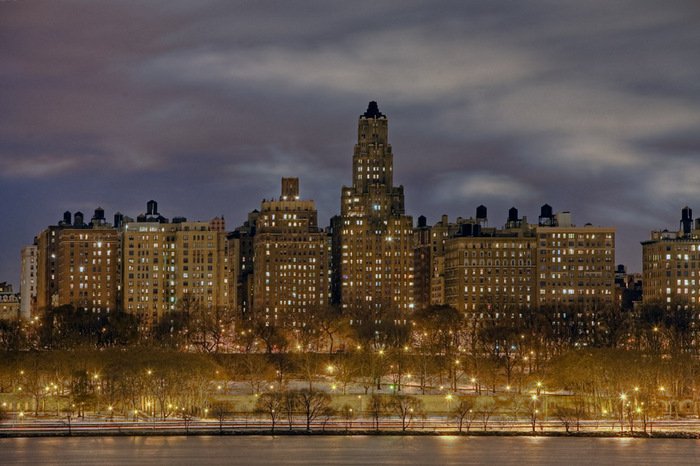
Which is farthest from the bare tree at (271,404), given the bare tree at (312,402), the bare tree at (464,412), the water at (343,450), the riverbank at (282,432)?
the bare tree at (464,412)

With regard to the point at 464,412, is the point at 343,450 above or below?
below

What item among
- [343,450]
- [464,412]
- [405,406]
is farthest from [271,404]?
[464,412]

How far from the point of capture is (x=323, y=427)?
138 metres

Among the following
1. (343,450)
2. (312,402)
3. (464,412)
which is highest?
(312,402)

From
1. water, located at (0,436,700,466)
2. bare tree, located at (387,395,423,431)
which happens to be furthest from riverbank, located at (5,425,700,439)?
bare tree, located at (387,395,423,431)

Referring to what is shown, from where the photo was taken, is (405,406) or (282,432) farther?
(405,406)

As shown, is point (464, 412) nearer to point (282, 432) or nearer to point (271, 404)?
point (282, 432)

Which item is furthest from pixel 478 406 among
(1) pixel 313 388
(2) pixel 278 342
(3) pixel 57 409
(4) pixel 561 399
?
(2) pixel 278 342

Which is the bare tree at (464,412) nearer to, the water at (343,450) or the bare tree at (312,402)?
the water at (343,450)

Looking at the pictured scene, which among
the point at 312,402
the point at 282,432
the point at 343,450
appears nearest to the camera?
the point at 343,450

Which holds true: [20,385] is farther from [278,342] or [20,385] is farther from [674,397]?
[674,397]

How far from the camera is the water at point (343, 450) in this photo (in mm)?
120812

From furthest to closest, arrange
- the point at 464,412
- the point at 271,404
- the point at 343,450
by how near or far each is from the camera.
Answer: the point at 271,404 → the point at 464,412 → the point at 343,450

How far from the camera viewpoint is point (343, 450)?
126250 millimetres
